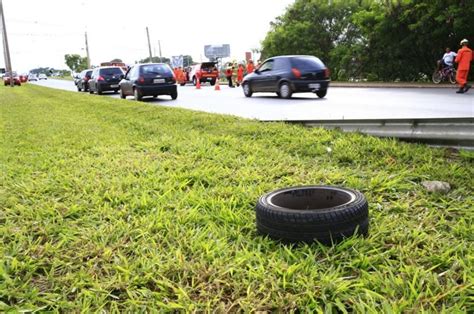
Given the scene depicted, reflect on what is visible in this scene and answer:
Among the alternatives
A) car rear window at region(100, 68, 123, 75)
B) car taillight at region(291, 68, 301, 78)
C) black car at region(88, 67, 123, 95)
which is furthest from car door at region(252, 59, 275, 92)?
car rear window at region(100, 68, 123, 75)

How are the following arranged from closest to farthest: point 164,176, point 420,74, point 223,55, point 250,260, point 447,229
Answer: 1. point 250,260
2. point 447,229
3. point 164,176
4. point 420,74
5. point 223,55

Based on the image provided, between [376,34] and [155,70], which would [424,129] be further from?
[376,34]

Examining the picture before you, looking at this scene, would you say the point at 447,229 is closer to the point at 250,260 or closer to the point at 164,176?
the point at 250,260

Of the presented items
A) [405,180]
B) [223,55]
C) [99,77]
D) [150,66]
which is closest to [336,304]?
[405,180]

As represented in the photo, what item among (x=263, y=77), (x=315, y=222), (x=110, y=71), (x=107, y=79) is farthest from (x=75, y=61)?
(x=315, y=222)

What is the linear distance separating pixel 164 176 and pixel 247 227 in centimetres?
170

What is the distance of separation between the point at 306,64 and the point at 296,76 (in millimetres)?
559

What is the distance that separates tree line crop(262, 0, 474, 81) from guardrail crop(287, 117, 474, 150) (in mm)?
15611

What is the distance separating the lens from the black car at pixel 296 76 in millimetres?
15516

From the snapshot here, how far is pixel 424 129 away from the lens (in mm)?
5395

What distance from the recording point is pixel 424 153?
496cm

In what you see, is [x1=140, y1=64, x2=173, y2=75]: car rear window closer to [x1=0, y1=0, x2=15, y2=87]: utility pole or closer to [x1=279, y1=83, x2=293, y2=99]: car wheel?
[x1=279, y1=83, x2=293, y2=99]: car wheel

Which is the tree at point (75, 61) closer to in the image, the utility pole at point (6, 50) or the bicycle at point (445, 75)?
the utility pole at point (6, 50)

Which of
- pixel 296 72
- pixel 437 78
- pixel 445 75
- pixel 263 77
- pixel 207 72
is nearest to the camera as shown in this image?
pixel 296 72
